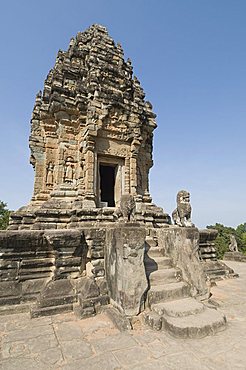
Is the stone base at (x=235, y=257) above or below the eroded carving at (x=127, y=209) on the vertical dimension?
below

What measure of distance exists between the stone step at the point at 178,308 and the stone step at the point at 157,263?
37.6 inches

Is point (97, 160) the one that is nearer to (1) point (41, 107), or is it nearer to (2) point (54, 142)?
(2) point (54, 142)

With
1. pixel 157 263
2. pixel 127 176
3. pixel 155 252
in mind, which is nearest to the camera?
pixel 157 263

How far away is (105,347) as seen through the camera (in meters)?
2.74

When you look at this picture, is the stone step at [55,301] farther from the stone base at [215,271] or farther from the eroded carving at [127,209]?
the stone base at [215,271]

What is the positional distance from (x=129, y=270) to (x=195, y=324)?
47.1 inches

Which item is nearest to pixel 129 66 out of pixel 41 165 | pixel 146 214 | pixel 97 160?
pixel 97 160

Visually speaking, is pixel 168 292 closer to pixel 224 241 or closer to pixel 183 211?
pixel 183 211

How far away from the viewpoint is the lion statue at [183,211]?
5.21 m

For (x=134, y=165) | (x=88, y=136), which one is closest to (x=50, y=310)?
(x=88, y=136)

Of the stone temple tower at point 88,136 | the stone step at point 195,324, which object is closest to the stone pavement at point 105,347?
the stone step at point 195,324

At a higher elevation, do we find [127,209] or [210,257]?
[127,209]

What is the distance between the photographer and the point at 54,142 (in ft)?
26.7

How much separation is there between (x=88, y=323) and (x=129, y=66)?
984 cm
